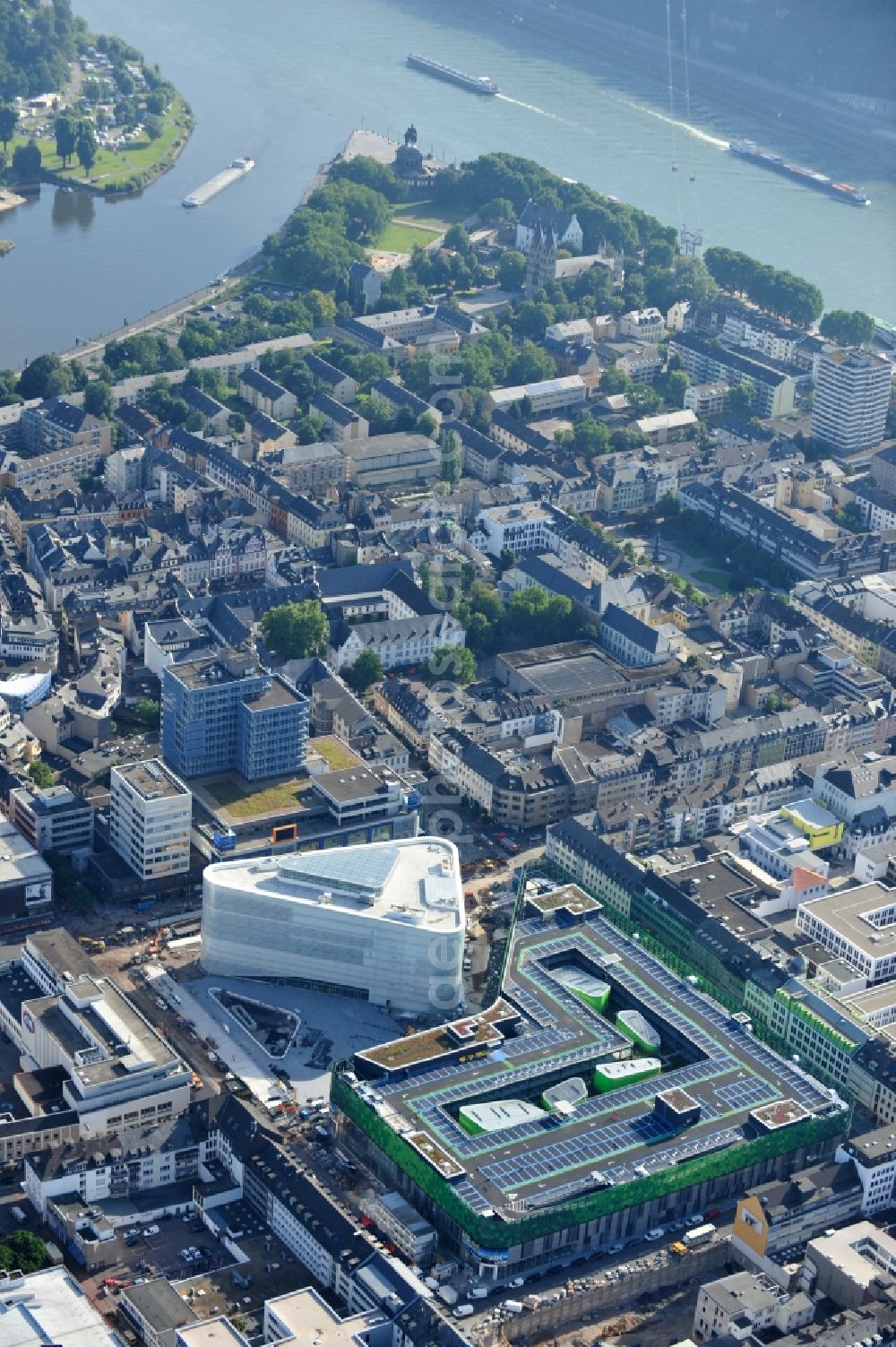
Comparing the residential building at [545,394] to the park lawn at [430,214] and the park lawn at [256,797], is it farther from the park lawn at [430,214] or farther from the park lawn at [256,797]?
the park lawn at [256,797]

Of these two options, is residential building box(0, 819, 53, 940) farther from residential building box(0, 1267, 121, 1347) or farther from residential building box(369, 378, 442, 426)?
residential building box(369, 378, 442, 426)

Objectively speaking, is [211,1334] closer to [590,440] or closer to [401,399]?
[590,440]

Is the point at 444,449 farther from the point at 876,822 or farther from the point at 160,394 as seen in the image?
the point at 876,822

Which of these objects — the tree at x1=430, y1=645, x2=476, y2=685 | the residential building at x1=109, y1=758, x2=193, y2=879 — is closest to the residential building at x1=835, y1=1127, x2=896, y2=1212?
the residential building at x1=109, y1=758, x2=193, y2=879

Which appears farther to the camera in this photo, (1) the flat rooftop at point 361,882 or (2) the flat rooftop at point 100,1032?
(1) the flat rooftop at point 361,882

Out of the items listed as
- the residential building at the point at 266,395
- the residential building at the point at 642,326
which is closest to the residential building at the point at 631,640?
the residential building at the point at 266,395

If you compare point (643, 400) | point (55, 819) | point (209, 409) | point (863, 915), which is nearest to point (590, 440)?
point (643, 400)
